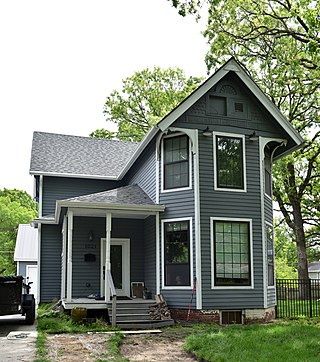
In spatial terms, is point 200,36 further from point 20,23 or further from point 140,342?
point 140,342

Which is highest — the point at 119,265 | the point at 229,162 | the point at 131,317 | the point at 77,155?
the point at 77,155

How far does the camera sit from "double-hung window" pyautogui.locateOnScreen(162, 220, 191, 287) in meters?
14.2

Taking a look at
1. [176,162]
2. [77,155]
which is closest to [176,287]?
[176,162]

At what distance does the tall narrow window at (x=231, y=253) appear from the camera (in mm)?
14125

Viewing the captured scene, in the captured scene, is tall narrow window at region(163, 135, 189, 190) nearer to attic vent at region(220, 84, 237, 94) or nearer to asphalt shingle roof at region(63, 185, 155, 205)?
asphalt shingle roof at region(63, 185, 155, 205)

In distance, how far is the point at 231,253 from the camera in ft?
47.0

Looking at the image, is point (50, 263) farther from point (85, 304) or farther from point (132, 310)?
point (132, 310)

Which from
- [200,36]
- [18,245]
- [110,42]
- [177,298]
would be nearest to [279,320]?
[177,298]

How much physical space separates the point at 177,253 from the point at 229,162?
307 cm

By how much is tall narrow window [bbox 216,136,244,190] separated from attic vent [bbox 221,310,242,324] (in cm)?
353

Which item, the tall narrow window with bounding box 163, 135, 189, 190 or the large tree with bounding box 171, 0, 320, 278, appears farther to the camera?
the large tree with bounding box 171, 0, 320, 278

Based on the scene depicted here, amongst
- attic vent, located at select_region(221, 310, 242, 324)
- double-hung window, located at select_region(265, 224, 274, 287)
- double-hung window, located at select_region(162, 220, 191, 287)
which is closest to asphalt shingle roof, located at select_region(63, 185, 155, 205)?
double-hung window, located at select_region(162, 220, 191, 287)

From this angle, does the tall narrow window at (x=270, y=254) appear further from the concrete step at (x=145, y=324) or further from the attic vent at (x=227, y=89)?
the attic vent at (x=227, y=89)

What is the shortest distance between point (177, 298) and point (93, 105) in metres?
24.3
